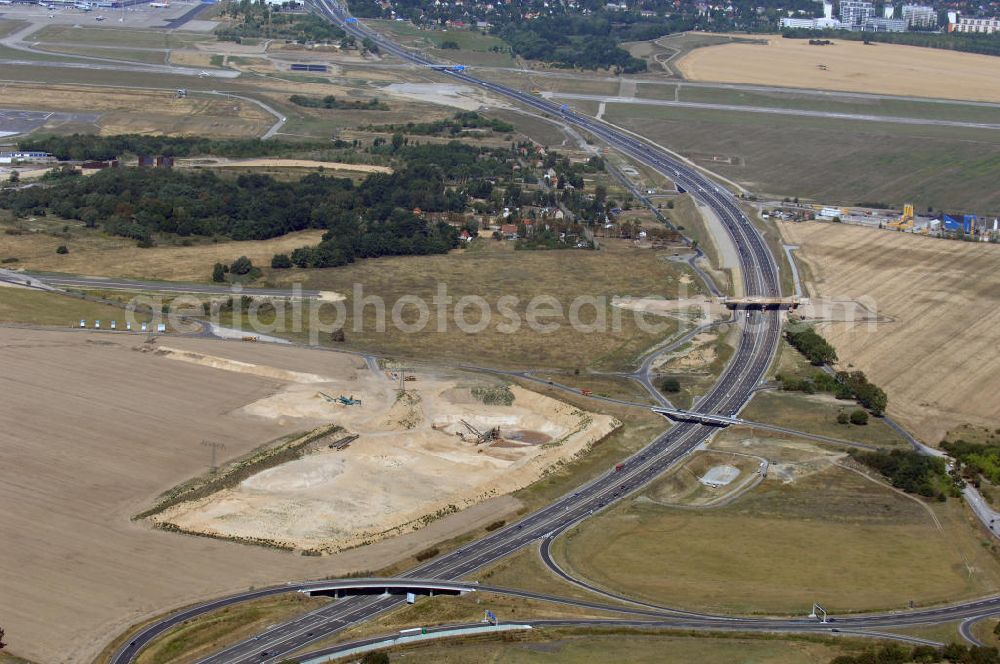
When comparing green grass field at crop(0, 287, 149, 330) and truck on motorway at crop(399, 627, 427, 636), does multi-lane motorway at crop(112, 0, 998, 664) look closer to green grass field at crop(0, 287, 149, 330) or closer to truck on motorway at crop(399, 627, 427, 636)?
truck on motorway at crop(399, 627, 427, 636)

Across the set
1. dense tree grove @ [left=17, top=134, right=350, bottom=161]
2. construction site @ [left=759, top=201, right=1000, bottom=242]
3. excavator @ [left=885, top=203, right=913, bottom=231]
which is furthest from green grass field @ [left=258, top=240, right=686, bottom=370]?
dense tree grove @ [left=17, top=134, right=350, bottom=161]

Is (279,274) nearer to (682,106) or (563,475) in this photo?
(563,475)

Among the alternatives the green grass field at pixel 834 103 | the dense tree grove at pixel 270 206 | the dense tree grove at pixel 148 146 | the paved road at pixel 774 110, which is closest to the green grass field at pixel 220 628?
the dense tree grove at pixel 270 206

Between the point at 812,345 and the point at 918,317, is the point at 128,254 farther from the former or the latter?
the point at 918,317

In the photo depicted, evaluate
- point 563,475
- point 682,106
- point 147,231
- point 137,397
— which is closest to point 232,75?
point 682,106

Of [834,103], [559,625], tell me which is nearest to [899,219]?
[834,103]
